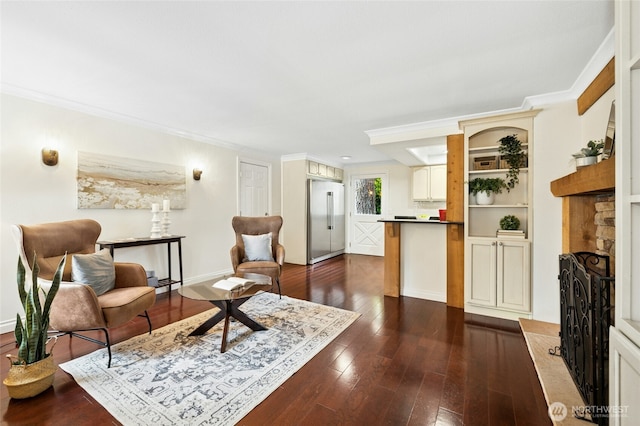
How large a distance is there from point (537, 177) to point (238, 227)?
3667 mm

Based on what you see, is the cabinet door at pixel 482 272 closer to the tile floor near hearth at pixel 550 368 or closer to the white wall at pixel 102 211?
the tile floor near hearth at pixel 550 368

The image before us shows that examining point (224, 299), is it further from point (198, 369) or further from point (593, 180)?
point (593, 180)

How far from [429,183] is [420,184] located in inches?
7.5

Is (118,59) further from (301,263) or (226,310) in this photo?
(301,263)

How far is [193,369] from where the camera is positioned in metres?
2.01

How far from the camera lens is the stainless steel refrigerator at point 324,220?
589 centimetres

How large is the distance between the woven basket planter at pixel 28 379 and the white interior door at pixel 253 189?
3441 mm

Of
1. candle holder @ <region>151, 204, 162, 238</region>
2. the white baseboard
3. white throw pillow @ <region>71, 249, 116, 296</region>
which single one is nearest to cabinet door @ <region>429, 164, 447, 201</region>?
the white baseboard

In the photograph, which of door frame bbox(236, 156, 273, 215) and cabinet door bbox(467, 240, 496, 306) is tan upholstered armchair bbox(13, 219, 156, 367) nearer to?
door frame bbox(236, 156, 273, 215)

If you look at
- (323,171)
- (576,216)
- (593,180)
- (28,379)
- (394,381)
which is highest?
(323,171)

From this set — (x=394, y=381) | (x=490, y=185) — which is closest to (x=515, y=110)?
(x=490, y=185)

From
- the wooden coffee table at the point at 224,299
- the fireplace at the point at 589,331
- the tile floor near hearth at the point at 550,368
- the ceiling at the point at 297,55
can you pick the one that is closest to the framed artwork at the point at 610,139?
the ceiling at the point at 297,55

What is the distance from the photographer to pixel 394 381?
190 cm

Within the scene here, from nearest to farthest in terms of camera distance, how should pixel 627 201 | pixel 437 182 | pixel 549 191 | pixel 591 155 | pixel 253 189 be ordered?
pixel 627 201
pixel 591 155
pixel 549 191
pixel 253 189
pixel 437 182
